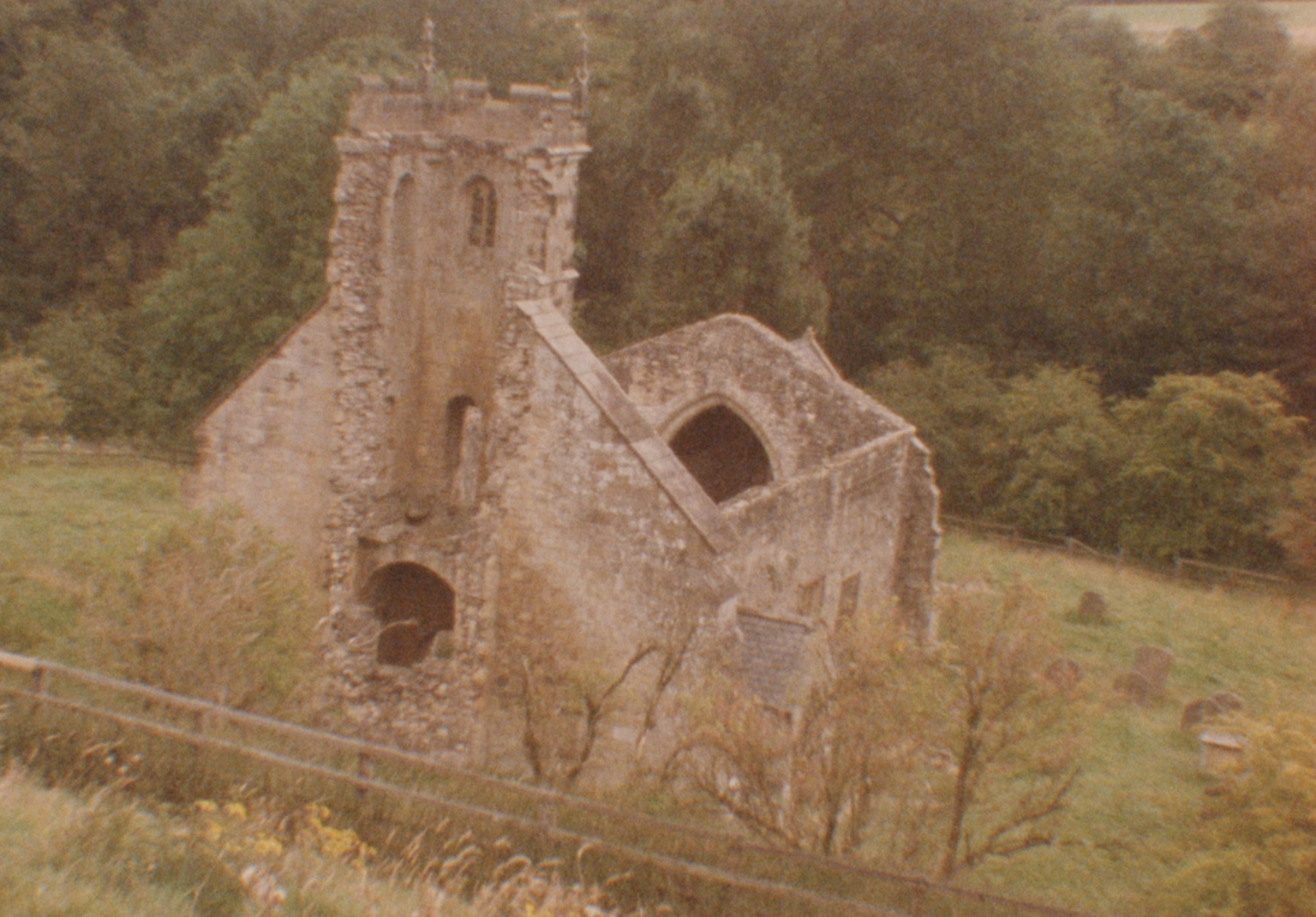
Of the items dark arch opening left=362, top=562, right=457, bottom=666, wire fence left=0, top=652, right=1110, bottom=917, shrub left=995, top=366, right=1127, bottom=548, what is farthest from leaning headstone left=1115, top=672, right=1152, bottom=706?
shrub left=995, top=366, right=1127, bottom=548

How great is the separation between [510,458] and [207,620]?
4.30m

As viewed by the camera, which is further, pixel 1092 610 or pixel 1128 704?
pixel 1092 610

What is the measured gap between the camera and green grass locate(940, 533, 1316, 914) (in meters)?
13.3

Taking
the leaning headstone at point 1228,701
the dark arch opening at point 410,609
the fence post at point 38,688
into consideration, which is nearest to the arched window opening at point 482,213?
the dark arch opening at point 410,609

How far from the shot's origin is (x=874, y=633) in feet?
32.8

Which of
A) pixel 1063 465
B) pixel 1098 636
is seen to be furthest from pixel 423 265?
pixel 1063 465

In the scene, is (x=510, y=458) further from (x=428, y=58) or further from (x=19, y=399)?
(x=19, y=399)

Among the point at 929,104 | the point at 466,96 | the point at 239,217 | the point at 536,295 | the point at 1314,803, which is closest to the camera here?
the point at 1314,803

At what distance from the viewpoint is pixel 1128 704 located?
63.5 feet

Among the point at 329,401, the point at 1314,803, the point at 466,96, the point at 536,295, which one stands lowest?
the point at 1314,803

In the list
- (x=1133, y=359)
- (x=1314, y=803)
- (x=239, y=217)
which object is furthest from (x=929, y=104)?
(x=1314, y=803)

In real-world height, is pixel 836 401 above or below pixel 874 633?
above

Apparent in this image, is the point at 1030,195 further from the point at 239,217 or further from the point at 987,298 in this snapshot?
the point at 239,217

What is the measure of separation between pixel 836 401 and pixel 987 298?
2565 centimetres
